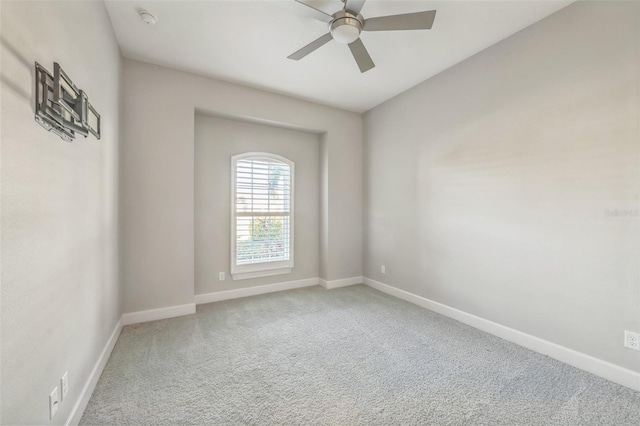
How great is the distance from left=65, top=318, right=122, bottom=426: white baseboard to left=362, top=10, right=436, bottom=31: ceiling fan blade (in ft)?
10.5

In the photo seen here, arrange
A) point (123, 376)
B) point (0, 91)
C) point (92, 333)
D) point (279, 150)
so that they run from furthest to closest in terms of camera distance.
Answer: point (279, 150) → point (123, 376) → point (92, 333) → point (0, 91)

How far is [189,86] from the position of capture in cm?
328

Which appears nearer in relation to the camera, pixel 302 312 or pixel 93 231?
pixel 93 231

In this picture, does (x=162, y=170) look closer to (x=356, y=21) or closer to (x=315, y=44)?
(x=315, y=44)

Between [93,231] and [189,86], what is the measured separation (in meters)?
2.16

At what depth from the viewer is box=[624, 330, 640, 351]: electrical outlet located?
191cm

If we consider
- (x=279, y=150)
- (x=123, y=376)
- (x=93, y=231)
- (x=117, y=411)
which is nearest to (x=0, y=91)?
(x=93, y=231)

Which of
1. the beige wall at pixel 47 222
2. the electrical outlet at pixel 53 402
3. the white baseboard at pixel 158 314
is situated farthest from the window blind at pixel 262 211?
the electrical outlet at pixel 53 402

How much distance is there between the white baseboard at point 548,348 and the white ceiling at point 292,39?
2.87m

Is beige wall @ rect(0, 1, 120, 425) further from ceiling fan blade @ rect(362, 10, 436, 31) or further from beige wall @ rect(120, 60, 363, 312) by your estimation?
ceiling fan blade @ rect(362, 10, 436, 31)

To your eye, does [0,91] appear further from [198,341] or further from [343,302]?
[343,302]

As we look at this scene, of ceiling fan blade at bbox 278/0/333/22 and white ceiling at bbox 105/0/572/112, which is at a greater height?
white ceiling at bbox 105/0/572/112

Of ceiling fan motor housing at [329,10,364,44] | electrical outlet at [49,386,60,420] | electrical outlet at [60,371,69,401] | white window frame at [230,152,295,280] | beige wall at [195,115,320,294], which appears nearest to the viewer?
electrical outlet at [49,386,60,420]

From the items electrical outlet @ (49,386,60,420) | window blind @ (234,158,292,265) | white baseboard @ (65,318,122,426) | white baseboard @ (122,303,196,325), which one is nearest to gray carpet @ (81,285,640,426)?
white baseboard @ (65,318,122,426)
